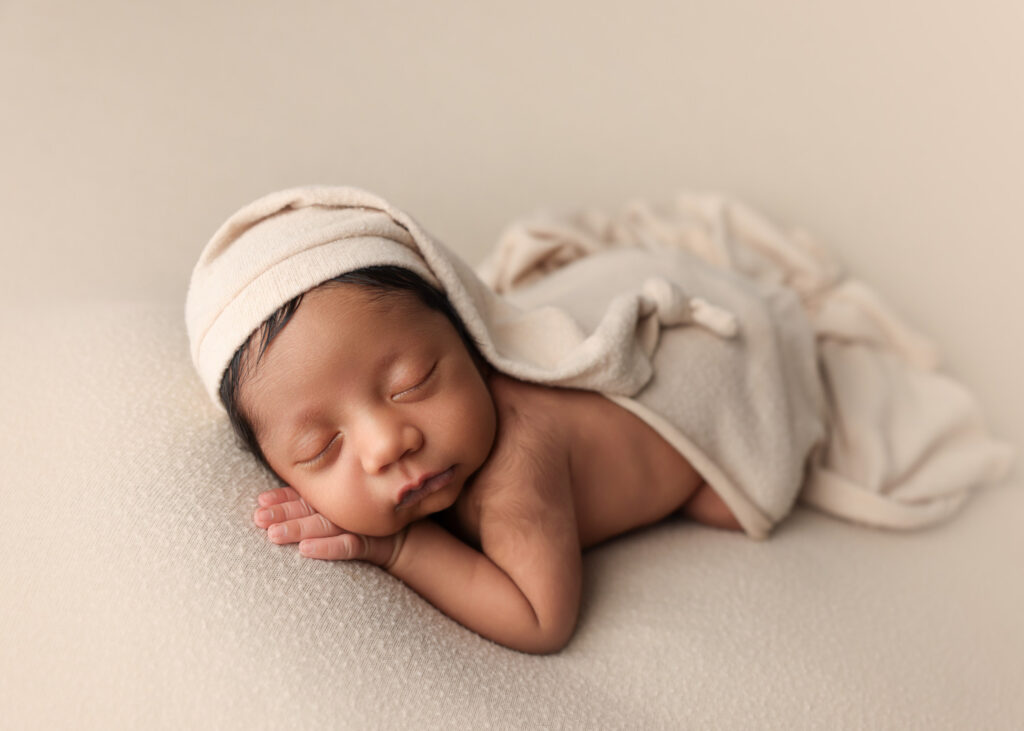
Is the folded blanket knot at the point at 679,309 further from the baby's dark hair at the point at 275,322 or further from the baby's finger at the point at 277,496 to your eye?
the baby's finger at the point at 277,496

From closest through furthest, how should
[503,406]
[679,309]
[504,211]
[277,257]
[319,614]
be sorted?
[319,614] < [277,257] < [503,406] < [679,309] < [504,211]

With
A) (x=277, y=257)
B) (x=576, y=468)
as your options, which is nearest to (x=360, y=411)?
(x=277, y=257)

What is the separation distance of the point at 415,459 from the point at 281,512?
16 centimetres

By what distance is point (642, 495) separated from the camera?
1199mm

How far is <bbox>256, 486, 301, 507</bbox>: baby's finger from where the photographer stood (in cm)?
96

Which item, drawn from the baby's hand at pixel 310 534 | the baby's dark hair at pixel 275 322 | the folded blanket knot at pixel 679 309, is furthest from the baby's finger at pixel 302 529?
the folded blanket knot at pixel 679 309

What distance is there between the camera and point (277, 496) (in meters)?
0.97

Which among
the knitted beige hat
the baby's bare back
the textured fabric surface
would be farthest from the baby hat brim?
the baby's bare back

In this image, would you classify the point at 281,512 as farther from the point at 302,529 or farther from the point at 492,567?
the point at 492,567

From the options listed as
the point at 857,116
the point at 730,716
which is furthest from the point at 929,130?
the point at 730,716

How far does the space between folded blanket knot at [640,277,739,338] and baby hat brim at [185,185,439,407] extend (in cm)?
34

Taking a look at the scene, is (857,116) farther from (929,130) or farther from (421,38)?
(421,38)

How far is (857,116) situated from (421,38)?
2.99 feet

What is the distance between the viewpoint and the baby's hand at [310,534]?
920 millimetres
